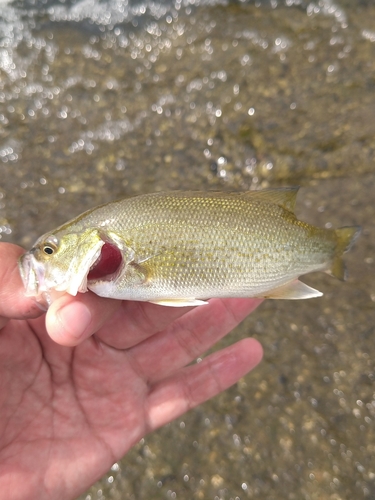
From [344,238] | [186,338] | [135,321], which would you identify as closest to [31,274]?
[135,321]

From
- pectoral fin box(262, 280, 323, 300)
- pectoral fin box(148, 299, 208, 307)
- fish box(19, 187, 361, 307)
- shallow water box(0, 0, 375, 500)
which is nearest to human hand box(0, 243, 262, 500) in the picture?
fish box(19, 187, 361, 307)

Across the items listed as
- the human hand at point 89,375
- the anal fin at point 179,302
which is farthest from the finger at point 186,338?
the anal fin at point 179,302

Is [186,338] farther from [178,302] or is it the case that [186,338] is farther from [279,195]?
[279,195]

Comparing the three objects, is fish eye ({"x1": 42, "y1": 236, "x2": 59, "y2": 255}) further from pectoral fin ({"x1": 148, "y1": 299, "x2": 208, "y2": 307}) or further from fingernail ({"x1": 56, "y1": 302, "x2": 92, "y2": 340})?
pectoral fin ({"x1": 148, "y1": 299, "x2": 208, "y2": 307})

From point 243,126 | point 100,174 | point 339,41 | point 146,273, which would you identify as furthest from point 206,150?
point 146,273

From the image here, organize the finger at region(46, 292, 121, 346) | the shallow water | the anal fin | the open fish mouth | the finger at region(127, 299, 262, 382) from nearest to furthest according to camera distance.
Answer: the finger at region(46, 292, 121, 346)
the open fish mouth
the anal fin
the finger at region(127, 299, 262, 382)
the shallow water

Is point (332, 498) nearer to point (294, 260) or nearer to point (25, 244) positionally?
point (294, 260)
